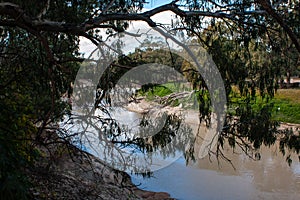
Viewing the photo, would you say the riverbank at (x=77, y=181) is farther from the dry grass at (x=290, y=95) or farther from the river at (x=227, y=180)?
the dry grass at (x=290, y=95)

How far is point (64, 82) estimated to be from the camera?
89.0 inches

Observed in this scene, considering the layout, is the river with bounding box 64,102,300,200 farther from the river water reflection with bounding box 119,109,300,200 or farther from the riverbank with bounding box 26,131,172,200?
the riverbank with bounding box 26,131,172,200

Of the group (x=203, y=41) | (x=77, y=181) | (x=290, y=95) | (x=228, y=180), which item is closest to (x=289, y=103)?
(x=290, y=95)

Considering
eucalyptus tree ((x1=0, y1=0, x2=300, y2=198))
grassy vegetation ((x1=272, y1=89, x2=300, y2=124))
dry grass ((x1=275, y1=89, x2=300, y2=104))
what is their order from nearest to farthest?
eucalyptus tree ((x1=0, y1=0, x2=300, y2=198))
grassy vegetation ((x1=272, y1=89, x2=300, y2=124))
dry grass ((x1=275, y1=89, x2=300, y2=104))

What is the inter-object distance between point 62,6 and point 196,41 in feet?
3.06

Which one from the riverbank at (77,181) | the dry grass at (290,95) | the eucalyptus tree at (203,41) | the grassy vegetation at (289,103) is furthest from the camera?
the dry grass at (290,95)

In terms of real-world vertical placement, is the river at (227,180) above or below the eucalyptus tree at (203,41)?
below

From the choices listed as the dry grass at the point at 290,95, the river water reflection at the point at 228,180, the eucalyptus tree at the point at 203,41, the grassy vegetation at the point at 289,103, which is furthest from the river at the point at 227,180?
the dry grass at the point at 290,95

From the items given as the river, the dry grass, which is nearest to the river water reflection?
the river

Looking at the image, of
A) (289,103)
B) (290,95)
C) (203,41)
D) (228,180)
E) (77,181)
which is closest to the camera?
(203,41)

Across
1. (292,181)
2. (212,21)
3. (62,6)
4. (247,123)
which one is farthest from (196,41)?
(292,181)

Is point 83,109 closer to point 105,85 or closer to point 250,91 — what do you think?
point 105,85

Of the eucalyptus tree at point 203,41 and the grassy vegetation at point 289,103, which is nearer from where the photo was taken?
the eucalyptus tree at point 203,41

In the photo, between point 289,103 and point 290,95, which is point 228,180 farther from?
point 290,95
